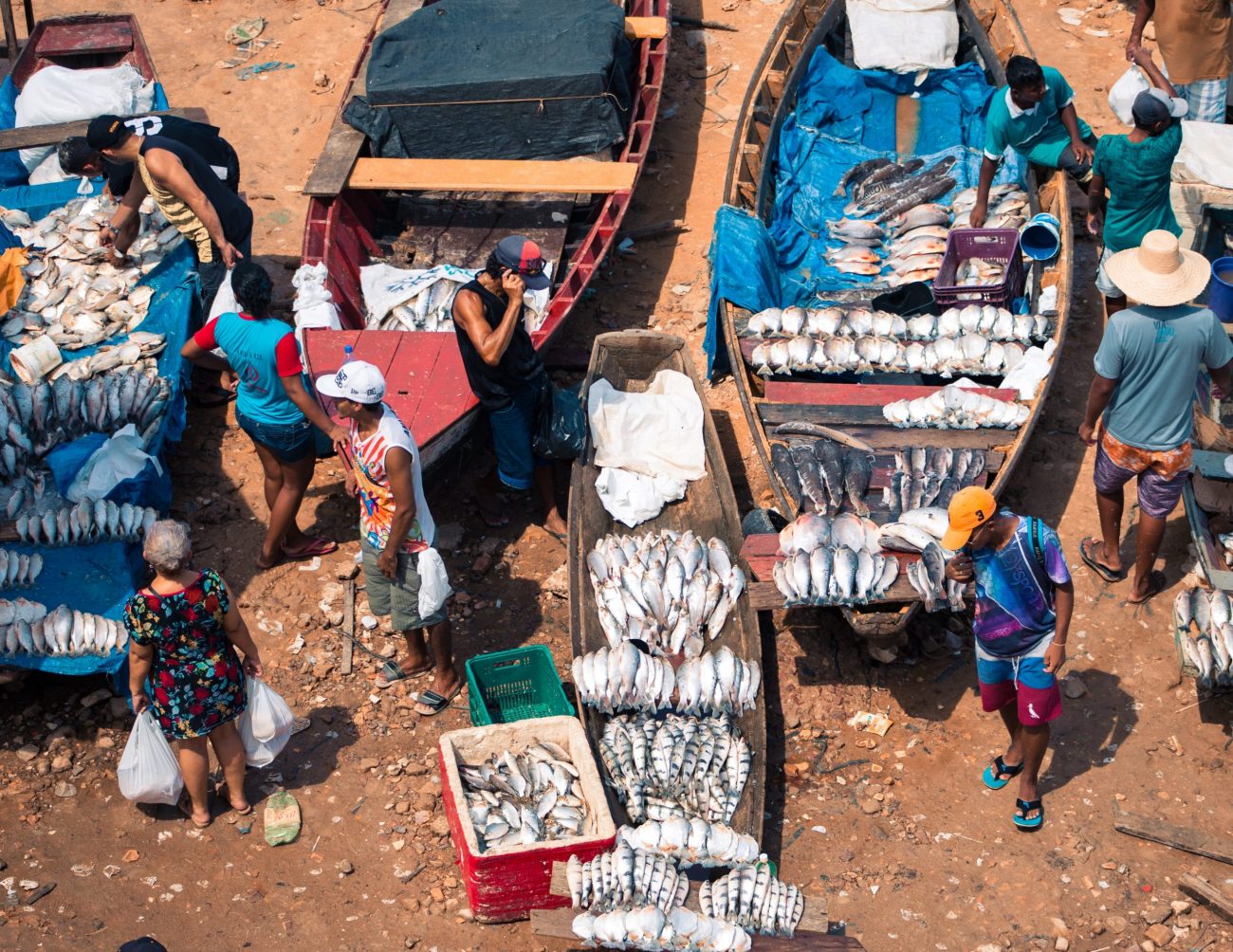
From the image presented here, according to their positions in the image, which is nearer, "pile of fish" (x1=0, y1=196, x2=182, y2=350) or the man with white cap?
the man with white cap

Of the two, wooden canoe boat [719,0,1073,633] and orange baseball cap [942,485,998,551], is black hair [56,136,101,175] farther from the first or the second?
orange baseball cap [942,485,998,551]

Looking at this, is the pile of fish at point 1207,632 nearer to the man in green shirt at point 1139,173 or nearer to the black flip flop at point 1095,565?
the black flip flop at point 1095,565

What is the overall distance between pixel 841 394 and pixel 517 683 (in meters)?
2.65

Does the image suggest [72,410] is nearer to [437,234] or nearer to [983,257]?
[437,234]

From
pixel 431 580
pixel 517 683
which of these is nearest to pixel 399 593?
pixel 431 580

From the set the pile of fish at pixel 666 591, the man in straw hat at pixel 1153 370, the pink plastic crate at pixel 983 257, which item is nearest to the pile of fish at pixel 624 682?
the pile of fish at pixel 666 591

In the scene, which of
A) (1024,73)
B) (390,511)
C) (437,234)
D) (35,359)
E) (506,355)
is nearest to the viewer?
(390,511)

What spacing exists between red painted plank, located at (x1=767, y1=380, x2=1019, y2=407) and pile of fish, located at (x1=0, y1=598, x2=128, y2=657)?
3.93 meters

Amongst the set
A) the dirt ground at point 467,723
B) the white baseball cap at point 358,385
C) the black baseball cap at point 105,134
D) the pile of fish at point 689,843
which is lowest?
the dirt ground at point 467,723

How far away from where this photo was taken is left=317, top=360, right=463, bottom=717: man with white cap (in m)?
6.05

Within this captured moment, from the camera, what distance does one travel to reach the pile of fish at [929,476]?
692cm

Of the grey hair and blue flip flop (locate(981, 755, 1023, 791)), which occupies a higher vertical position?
the grey hair

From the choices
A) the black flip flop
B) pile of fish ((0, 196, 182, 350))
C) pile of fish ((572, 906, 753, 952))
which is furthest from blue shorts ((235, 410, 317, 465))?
the black flip flop

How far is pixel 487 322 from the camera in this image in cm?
708
